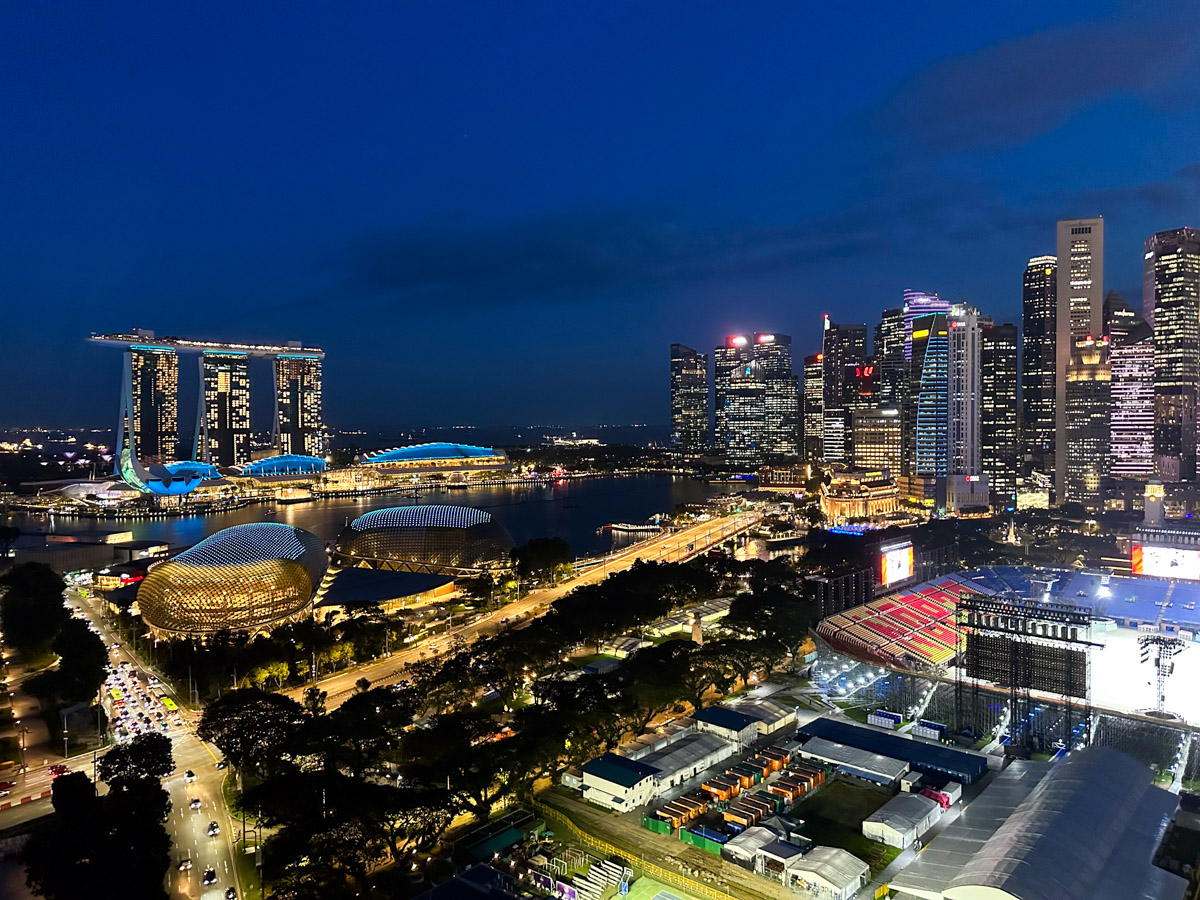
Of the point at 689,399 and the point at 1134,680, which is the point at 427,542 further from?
the point at 689,399

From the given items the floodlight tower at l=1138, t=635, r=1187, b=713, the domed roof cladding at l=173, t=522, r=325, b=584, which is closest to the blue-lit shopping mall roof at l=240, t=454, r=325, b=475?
the domed roof cladding at l=173, t=522, r=325, b=584

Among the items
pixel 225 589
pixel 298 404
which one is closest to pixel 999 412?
pixel 225 589

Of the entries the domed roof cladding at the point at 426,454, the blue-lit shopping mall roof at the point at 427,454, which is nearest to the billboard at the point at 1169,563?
the blue-lit shopping mall roof at the point at 427,454

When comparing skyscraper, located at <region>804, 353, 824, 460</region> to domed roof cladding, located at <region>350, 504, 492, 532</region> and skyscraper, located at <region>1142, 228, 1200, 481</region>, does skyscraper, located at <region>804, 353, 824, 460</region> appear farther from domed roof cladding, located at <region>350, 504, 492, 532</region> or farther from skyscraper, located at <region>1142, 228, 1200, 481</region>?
domed roof cladding, located at <region>350, 504, 492, 532</region>

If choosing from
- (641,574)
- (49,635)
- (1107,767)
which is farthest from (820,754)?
(49,635)

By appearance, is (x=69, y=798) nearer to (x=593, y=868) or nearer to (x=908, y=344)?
(x=593, y=868)

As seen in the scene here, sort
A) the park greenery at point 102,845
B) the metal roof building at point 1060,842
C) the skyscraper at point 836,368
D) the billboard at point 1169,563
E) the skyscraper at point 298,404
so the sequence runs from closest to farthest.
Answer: the park greenery at point 102,845, the metal roof building at point 1060,842, the billboard at point 1169,563, the skyscraper at point 298,404, the skyscraper at point 836,368

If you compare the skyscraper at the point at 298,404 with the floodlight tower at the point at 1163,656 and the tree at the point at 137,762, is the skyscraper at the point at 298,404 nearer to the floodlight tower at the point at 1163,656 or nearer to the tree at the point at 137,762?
the tree at the point at 137,762
